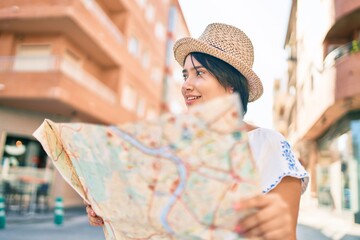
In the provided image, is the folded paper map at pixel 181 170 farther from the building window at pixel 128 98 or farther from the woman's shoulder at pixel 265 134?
the building window at pixel 128 98

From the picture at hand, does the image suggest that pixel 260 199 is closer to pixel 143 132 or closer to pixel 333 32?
pixel 143 132

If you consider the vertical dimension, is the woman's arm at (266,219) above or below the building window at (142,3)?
below

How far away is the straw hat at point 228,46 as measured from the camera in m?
1.37

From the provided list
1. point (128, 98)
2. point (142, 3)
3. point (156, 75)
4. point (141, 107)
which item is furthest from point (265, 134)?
point (156, 75)

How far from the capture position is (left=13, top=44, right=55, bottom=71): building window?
13.7 meters

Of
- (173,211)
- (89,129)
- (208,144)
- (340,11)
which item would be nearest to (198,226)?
(173,211)

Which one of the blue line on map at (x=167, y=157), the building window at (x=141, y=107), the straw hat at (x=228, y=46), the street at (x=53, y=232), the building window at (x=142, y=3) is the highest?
the building window at (x=142, y=3)

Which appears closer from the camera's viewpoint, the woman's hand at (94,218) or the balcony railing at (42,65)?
the woman's hand at (94,218)

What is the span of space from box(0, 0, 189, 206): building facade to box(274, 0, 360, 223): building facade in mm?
5347

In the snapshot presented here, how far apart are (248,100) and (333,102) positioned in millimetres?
10774

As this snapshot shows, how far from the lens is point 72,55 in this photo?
49.8ft

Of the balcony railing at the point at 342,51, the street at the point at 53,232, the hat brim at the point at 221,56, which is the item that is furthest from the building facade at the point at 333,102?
the hat brim at the point at 221,56

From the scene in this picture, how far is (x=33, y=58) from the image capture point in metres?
14.0

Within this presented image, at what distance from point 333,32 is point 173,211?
13569mm
